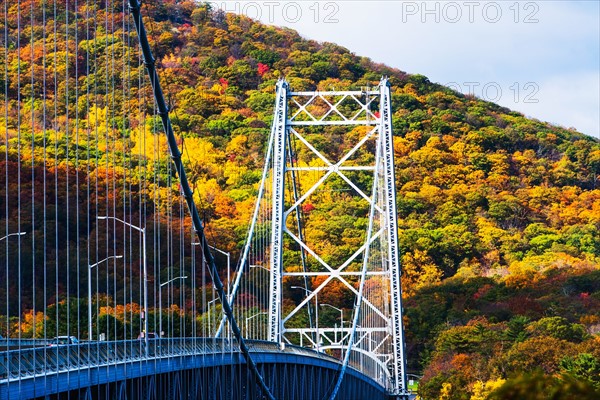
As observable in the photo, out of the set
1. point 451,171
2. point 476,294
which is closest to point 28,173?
point 476,294

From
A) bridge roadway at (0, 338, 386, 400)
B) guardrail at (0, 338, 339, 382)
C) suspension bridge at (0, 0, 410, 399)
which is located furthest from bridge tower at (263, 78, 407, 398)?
guardrail at (0, 338, 339, 382)

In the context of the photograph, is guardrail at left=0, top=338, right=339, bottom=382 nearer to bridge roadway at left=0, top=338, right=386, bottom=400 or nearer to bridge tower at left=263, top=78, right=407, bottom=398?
bridge roadway at left=0, top=338, right=386, bottom=400

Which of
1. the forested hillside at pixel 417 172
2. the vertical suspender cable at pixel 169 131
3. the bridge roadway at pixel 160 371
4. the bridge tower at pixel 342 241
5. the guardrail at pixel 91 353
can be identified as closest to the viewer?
the guardrail at pixel 91 353

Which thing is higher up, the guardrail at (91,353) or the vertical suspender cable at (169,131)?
the vertical suspender cable at (169,131)

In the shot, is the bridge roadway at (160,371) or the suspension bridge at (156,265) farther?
the suspension bridge at (156,265)

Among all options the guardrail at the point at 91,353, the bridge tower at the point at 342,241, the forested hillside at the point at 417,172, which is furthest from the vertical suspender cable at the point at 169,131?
the forested hillside at the point at 417,172

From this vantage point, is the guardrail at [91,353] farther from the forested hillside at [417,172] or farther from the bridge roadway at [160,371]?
the forested hillside at [417,172]

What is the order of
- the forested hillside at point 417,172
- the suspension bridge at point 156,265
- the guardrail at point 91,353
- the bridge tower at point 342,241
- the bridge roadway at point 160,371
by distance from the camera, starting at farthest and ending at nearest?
the forested hillside at point 417,172
the bridge tower at point 342,241
the suspension bridge at point 156,265
the bridge roadway at point 160,371
the guardrail at point 91,353
